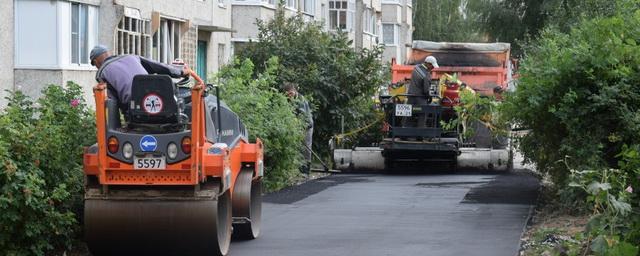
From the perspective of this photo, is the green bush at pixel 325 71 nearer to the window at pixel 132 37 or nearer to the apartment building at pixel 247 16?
the window at pixel 132 37

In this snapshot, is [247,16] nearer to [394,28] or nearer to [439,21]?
[394,28]

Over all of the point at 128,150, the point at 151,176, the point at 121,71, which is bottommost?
the point at 151,176

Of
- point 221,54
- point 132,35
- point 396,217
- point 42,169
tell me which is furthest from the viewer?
point 221,54

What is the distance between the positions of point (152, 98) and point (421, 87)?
41.9 feet

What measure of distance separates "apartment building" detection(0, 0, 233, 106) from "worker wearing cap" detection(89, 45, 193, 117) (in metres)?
13.7

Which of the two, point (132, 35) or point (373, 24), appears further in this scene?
point (373, 24)

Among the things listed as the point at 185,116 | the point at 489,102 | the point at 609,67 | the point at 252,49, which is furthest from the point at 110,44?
the point at 185,116

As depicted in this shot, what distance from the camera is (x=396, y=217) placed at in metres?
14.8

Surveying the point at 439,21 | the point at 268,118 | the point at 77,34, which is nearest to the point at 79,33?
the point at 77,34

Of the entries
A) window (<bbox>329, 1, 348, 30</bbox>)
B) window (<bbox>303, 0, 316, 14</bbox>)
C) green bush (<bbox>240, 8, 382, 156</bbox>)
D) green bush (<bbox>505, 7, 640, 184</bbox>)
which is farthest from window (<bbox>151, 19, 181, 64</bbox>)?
window (<bbox>329, 1, 348, 30</bbox>)

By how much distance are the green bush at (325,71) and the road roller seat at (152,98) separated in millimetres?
14156

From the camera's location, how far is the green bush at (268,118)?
59.5 ft

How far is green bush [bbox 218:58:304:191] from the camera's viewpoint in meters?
18.1

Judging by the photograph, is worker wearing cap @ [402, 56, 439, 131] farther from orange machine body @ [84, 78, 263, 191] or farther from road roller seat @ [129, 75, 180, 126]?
road roller seat @ [129, 75, 180, 126]
